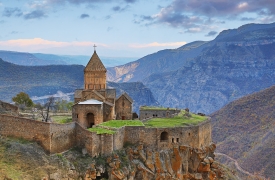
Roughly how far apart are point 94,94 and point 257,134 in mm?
72890

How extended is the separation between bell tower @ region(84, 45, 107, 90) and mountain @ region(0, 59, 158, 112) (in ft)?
249

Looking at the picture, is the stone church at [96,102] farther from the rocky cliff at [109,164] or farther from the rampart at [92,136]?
the rocky cliff at [109,164]

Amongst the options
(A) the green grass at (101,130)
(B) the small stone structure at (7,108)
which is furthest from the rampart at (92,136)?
(B) the small stone structure at (7,108)

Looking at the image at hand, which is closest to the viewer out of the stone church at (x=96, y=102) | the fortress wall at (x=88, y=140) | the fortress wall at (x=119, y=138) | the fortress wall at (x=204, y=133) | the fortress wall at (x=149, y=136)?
the fortress wall at (x=88, y=140)

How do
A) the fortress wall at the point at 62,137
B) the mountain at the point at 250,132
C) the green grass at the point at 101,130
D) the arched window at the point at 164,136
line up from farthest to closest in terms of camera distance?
the mountain at the point at 250,132, the arched window at the point at 164,136, the green grass at the point at 101,130, the fortress wall at the point at 62,137

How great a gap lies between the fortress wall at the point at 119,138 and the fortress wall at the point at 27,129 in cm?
697

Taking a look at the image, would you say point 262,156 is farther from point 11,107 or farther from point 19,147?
point 19,147

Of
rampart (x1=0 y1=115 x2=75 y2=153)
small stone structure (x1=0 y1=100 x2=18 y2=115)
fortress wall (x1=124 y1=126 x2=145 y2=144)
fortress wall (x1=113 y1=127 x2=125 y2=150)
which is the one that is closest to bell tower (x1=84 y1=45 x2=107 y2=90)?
small stone structure (x1=0 y1=100 x2=18 y2=115)

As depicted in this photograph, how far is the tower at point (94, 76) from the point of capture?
49094 mm

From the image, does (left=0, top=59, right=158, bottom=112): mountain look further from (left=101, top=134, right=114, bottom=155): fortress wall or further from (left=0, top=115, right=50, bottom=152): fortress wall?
(left=0, top=115, right=50, bottom=152): fortress wall

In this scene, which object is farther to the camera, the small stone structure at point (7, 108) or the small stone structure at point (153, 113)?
the small stone structure at point (153, 113)

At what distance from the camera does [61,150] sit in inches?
1341

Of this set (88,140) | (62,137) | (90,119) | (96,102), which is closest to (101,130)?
(88,140)

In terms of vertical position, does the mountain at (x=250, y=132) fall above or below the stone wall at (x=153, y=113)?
below
